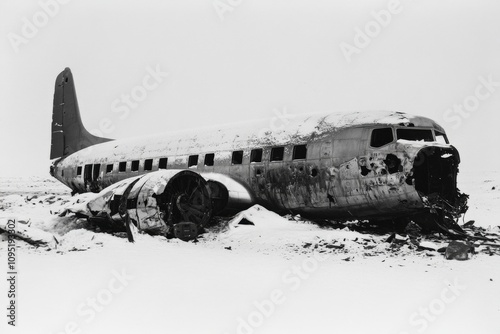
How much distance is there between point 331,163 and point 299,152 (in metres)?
1.17

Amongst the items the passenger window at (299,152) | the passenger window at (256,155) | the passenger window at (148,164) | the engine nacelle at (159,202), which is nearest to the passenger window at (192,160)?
the passenger window at (148,164)

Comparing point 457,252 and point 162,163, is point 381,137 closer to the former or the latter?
point 457,252

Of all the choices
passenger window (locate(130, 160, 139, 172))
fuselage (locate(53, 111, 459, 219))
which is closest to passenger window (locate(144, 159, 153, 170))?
passenger window (locate(130, 160, 139, 172))

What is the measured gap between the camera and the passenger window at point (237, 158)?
49.8 feet

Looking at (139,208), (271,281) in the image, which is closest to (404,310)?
(271,281)

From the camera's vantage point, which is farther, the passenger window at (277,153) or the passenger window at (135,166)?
the passenger window at (135,166)

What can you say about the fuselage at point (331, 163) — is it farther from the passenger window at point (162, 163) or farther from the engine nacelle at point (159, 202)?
the engine nacelle at point (159, 202)

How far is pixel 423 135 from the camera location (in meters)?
12.8

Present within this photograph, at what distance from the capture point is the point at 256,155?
48.6 ft

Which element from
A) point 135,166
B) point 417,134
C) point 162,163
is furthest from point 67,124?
point 417,134

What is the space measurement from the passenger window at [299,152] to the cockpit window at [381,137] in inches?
79.2

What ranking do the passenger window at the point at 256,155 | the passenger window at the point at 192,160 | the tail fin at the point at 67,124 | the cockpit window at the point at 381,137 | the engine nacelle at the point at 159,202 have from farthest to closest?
the tail fin at the point at 67,124 → the passenger window at the point at 192,160 → the passenger window at the point at 256,155 → the engine nacelle at the point at 159,202 → the cockpit window at the point at 381,137

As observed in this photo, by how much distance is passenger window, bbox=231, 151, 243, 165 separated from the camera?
1519 cm

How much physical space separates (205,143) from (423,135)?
7.35m
